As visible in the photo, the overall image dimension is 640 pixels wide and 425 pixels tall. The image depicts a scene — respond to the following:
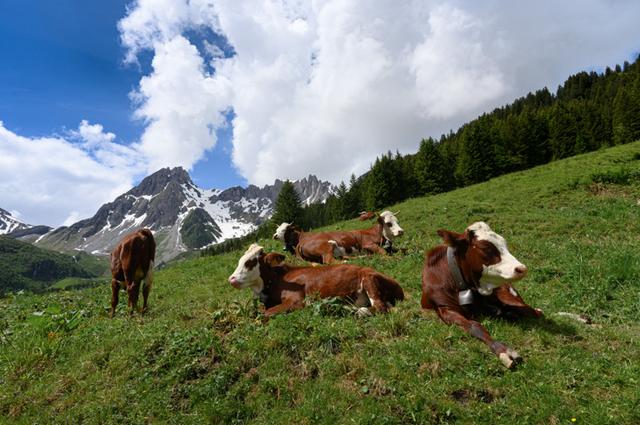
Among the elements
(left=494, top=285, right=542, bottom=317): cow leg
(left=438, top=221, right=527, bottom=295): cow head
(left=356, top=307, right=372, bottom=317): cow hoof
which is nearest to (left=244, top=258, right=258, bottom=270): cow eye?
(left=356, top=307, right=372, bottom=317): cow hoof

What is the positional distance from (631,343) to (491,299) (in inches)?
75.2

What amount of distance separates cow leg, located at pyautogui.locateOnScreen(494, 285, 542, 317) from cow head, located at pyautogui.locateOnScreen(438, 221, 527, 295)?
856 mm

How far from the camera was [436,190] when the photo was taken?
71.4 metres

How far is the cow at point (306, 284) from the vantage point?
294 inches

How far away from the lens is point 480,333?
554 centimetres

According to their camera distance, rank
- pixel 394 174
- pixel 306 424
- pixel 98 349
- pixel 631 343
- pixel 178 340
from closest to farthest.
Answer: pixel 306 424, pixel 631 343, pixel 178 340, pixel 98 349, pixel 394 174

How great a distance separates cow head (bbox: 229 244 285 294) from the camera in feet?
26.0

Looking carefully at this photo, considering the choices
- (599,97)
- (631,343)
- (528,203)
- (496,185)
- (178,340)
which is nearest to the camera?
(631,343)

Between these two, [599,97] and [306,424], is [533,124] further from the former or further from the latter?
[306,424]

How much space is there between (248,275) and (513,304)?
5055 mm

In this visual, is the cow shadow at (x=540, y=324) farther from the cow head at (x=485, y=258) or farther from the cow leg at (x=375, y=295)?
the cow leg at (x=375, y=295)

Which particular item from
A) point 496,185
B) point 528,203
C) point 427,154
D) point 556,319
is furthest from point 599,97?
point 556,319

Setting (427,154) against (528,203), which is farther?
(427,154)

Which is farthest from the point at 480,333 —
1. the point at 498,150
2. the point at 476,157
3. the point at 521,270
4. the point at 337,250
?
the point at 498,150
